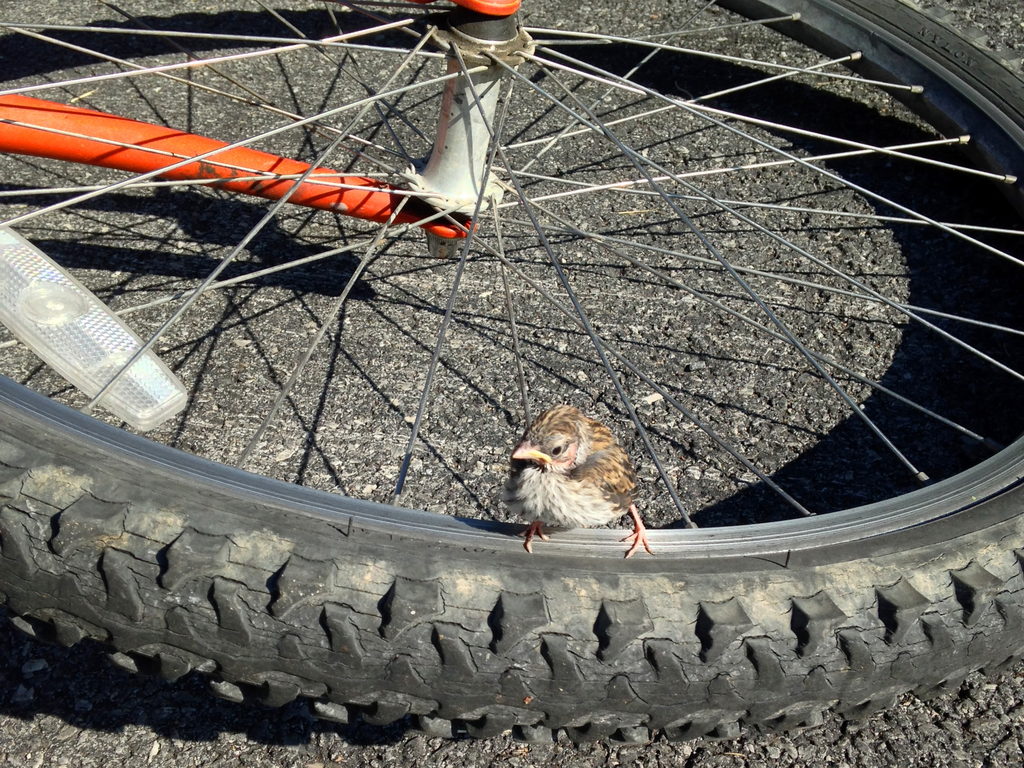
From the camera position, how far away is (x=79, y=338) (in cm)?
239

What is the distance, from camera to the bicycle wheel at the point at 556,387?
1.87 metres

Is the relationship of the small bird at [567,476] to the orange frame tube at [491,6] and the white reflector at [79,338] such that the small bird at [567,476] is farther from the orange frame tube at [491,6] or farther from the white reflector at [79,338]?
the orange frame tube at [491,6]

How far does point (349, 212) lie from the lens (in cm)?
283

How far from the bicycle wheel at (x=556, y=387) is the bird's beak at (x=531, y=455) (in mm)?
189

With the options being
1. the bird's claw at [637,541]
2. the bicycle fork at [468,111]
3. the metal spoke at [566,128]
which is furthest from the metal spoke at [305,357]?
the bird's claw at [637,541]

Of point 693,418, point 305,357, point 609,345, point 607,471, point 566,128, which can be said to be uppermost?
point 566,128

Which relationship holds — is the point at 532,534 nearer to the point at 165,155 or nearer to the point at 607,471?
the point at 607,471

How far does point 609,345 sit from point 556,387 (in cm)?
24

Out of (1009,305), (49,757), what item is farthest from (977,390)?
(49,757)

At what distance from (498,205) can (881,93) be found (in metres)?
2.16

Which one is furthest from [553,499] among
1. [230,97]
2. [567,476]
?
[230,97]

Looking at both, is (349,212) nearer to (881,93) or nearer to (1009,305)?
(1009,305)

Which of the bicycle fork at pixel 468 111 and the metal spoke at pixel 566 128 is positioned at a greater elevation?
the metal spoke at pixel 566 128

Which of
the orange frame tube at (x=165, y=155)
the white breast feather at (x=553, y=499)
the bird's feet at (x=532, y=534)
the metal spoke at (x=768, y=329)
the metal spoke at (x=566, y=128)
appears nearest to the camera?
the bird's feet at (x=532, y=534)
